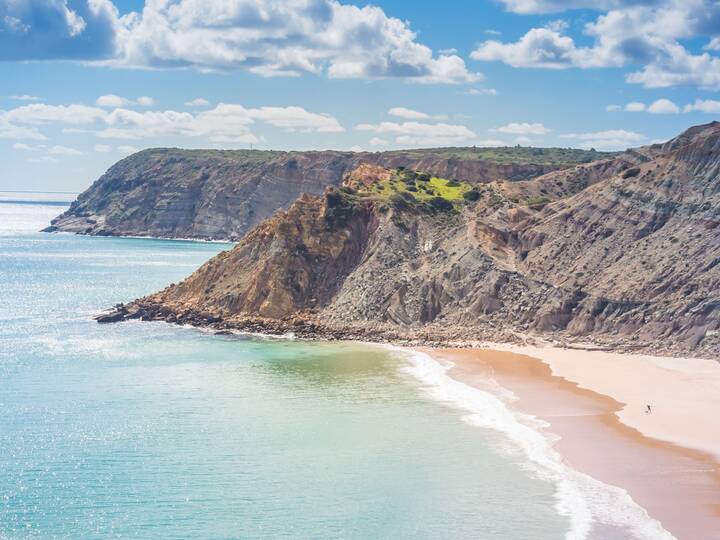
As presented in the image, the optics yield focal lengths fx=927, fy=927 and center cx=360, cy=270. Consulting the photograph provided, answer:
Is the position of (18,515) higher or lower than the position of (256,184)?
lower

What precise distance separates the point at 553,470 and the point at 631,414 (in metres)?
10.4

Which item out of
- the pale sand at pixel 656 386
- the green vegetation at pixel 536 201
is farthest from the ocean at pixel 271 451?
the green vegetation at pixel 536 201

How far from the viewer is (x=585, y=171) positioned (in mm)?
92312

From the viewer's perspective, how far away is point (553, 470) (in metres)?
37.8

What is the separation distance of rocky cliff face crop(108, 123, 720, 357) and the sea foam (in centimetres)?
1383

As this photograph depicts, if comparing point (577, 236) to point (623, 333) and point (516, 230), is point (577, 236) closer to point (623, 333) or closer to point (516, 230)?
point (516, 230)

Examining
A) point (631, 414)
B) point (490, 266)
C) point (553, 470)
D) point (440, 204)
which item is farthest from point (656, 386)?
point (440, 204)

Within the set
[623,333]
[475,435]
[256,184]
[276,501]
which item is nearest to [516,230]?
[623,333]

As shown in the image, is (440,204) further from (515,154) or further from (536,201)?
(515,154)

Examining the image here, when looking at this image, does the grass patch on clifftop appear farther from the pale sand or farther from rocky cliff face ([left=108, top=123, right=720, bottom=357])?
the pale sand

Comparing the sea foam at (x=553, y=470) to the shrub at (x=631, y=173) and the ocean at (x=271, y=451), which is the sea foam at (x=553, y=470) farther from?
the shrub at (x=631, y=173)

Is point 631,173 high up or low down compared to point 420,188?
up

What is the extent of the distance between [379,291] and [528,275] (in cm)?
1203

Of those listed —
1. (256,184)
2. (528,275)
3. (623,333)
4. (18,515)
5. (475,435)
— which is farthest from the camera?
(256,184)
